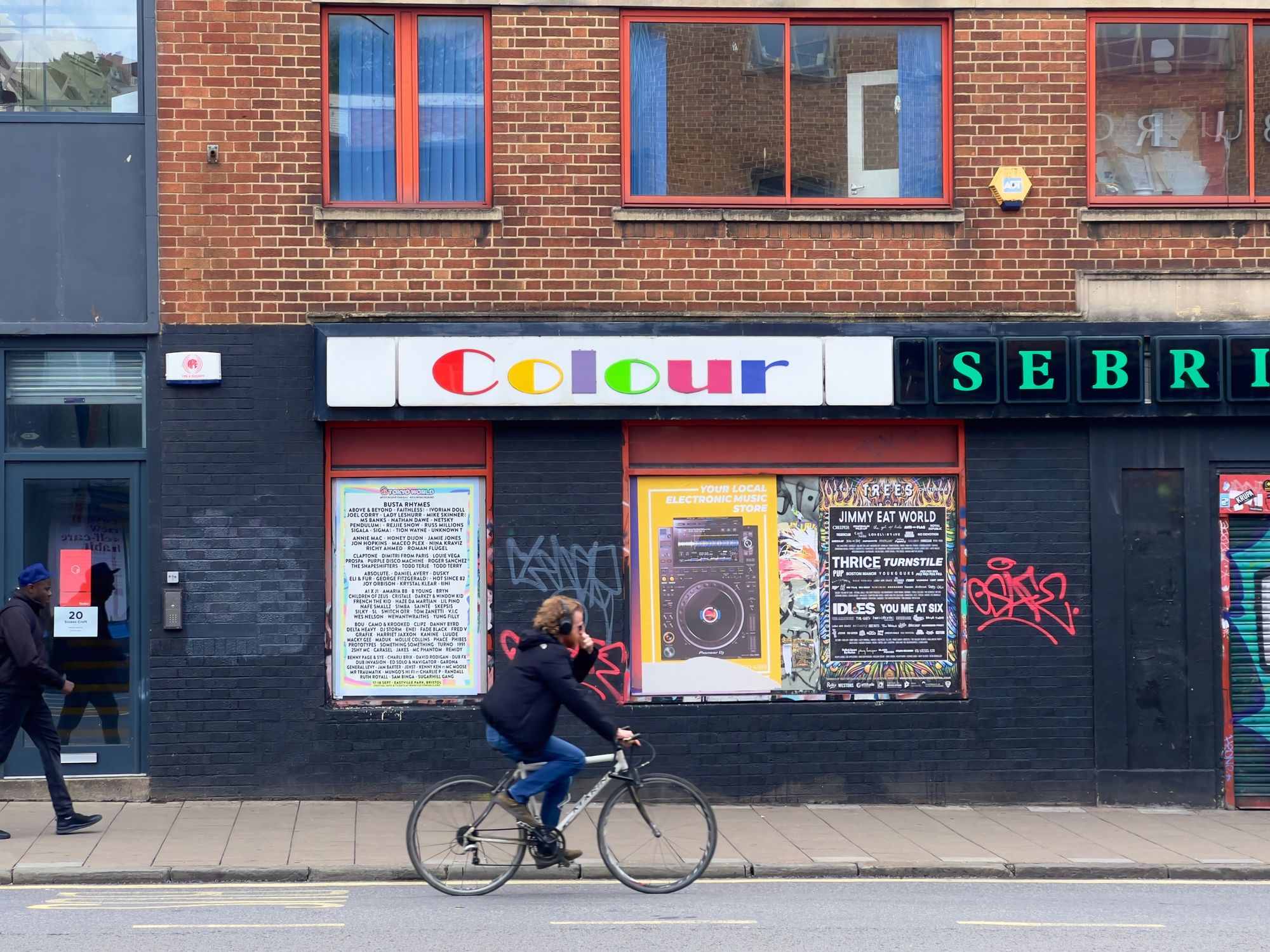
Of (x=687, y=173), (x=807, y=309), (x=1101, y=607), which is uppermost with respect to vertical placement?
(x=687, y=173)

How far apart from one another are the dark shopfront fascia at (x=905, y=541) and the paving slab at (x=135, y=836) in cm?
169

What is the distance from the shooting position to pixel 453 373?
11.7m

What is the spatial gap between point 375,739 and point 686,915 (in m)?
4.25

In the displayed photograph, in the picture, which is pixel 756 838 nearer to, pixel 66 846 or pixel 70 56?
pixel 66 846

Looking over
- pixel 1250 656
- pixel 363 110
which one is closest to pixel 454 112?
pixel 363 110

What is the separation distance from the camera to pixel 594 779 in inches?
471

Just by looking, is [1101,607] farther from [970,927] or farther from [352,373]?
[352,373]

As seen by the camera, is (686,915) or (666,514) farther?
(666,514)

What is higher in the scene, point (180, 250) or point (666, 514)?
point (180, 250)

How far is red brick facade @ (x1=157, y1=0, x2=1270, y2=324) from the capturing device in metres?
11.7

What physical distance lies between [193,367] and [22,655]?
8.70ft

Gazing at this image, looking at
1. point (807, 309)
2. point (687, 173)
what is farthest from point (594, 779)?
point (687, 173)

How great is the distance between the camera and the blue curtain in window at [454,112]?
12.1 meters

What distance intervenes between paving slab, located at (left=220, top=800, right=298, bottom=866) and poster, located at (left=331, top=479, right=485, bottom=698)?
3.50 ft
